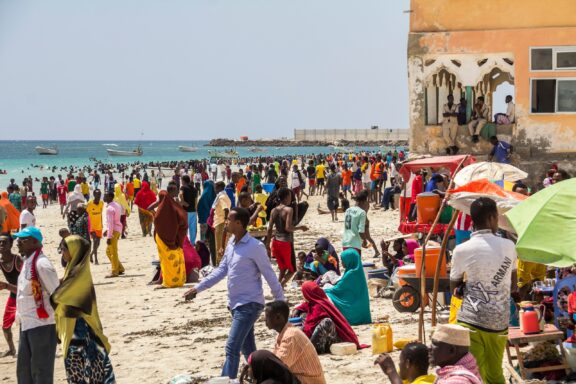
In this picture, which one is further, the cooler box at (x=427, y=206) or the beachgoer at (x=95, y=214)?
the beachgoer at (x=95, y=214)

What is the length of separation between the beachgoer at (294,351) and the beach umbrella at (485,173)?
350 cm

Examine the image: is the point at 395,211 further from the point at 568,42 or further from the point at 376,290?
the point at 376,290

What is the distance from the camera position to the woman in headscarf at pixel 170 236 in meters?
14.2

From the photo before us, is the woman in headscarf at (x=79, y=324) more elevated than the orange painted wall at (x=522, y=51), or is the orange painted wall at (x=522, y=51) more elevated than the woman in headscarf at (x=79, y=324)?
the orange painted wall at (x=522, y=51)

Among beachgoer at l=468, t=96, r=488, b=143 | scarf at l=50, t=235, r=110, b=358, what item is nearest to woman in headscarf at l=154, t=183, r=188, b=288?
scarf at l=50, t=235, r=110, b=358

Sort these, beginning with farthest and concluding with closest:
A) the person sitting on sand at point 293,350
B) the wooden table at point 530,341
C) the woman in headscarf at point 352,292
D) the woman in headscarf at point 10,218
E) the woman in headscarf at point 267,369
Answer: the woman in headscarf at point 10,218, the woman in headscarf at point 352,292, the wooden table at point 530,341, the person sitting on sand at point 293,350, the woman in headscarf at point 267,369

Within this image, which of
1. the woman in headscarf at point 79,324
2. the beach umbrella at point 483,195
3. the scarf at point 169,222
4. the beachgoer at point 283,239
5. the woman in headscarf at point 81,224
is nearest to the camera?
the woman in headscarf at point 79,324

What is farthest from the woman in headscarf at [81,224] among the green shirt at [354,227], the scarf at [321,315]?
the scarf at [321,315]

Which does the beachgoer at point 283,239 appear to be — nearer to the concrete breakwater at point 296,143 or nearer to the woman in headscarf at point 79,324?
the woman in headscarf at point 79,324

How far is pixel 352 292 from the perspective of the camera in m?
10.2

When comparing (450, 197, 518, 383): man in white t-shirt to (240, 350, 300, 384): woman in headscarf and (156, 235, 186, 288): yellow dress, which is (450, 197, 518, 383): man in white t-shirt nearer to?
(240, 350, 300, 384): woman in headscarf

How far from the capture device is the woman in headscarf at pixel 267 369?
5.98 metres

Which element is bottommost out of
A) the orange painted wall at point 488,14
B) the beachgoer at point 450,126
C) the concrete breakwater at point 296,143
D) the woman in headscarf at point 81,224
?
the concrete breakwater at point 296,143

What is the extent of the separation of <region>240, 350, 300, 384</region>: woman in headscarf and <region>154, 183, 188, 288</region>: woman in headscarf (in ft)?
27.3
